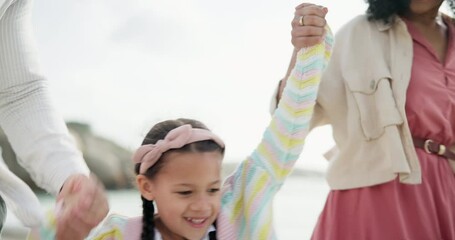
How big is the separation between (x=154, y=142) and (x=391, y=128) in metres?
0.91

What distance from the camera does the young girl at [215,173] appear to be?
144 centimetres

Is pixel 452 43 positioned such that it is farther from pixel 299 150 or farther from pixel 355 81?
pixel 299 150

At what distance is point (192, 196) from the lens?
4.67 feet

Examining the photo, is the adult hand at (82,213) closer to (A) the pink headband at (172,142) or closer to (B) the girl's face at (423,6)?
(A) the pink headband at (172,142)

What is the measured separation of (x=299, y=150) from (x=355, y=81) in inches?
31.2

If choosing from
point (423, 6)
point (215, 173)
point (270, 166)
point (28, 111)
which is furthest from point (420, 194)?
point (28, 111)

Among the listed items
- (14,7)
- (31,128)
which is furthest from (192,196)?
(14,7)

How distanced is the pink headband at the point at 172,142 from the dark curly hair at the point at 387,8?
1.03 metres

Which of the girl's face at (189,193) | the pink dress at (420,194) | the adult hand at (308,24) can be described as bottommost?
the pink dress at (420,194)

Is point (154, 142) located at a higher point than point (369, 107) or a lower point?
higher

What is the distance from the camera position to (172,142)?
1.47m

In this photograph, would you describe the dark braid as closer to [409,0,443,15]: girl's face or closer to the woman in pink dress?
the woman in pink dress

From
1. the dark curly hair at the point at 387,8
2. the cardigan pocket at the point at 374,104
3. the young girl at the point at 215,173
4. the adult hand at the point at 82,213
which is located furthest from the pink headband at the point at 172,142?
the dark curly hair at the point at 387,8

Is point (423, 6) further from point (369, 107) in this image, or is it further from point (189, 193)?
point (189, 193)
